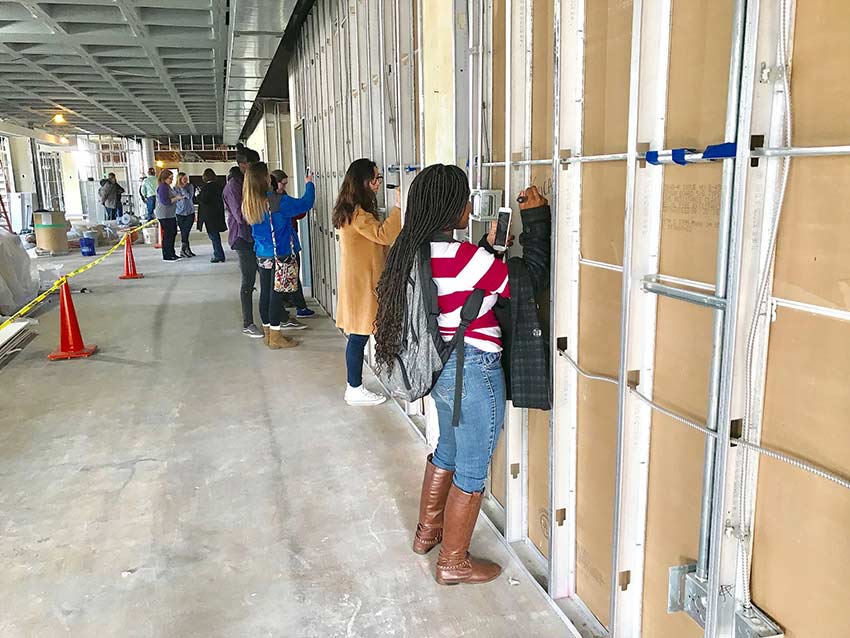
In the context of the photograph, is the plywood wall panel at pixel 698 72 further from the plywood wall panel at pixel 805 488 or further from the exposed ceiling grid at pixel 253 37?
the exposed ceiling grid at pixel 253 37

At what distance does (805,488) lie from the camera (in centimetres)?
139

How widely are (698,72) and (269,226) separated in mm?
4505

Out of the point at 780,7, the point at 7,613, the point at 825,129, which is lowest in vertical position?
the point at 7,613

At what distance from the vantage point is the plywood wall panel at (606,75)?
6.19ft

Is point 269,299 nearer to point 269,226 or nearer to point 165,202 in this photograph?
point 269,226

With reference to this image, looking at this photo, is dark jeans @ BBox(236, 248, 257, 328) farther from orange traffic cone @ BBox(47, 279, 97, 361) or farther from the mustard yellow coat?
the mustard yellow coat

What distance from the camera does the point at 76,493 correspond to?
3.39 m

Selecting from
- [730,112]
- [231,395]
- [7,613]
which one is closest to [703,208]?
[730,112]

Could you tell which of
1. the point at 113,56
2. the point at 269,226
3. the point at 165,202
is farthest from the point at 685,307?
the point at 165,202

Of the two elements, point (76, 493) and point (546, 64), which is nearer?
point (546, 64)

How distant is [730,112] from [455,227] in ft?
3.43

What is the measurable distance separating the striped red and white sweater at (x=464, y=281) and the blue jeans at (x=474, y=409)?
8 cm

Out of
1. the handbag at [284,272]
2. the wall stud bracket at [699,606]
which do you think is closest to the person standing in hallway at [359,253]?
the handbag at [284,272]

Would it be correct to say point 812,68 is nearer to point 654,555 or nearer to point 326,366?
point 654,555
